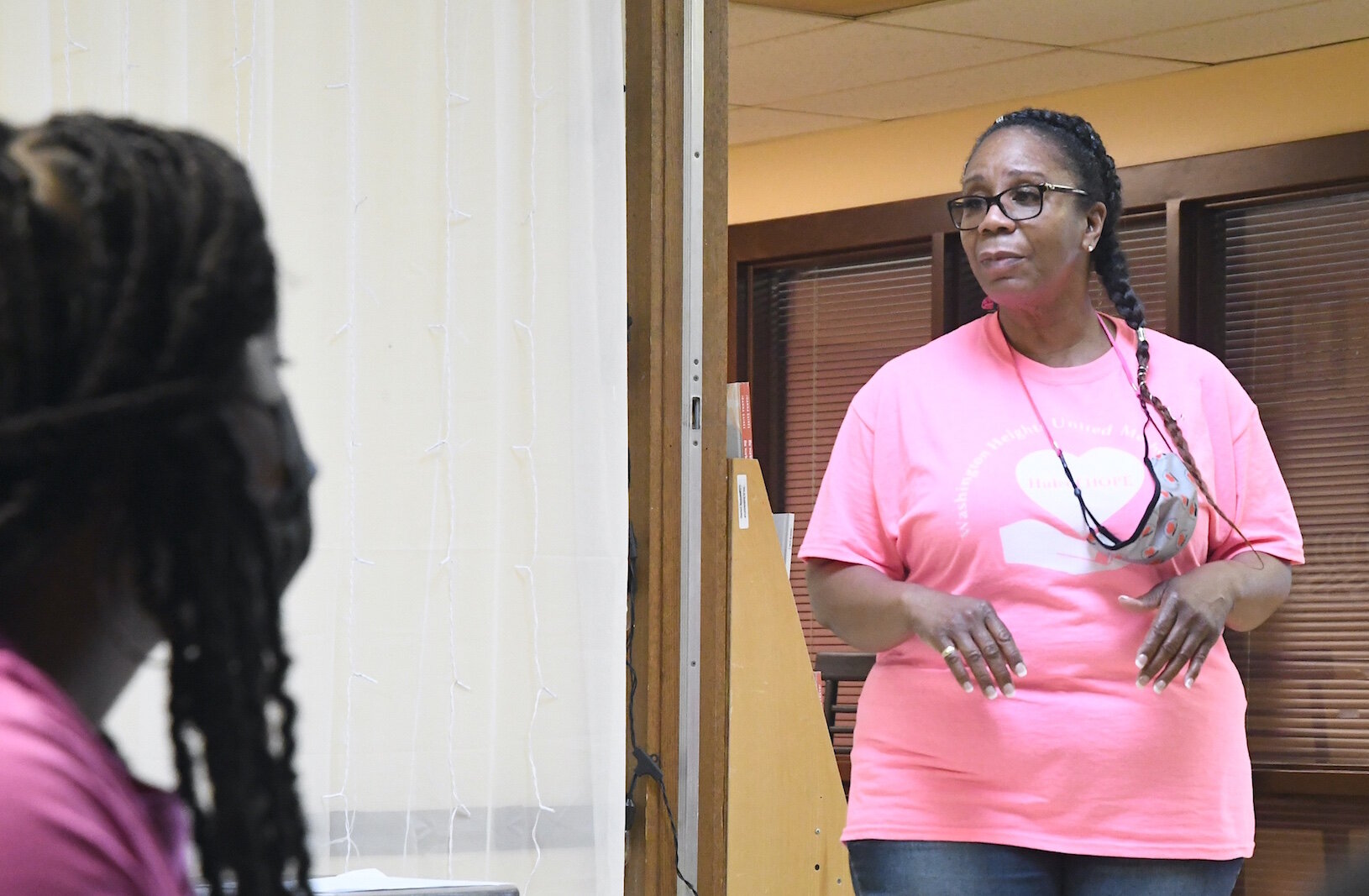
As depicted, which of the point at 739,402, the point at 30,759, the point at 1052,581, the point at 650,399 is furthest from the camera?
the point at 739,402

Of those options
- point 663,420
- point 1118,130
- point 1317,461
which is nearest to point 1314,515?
point 1317,461

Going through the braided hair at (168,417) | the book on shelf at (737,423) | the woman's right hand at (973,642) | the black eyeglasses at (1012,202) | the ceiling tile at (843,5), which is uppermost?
the ceiling tile at (843,5)

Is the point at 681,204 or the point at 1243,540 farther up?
the point at 681,204

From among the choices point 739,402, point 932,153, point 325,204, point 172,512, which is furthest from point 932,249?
point 172,512

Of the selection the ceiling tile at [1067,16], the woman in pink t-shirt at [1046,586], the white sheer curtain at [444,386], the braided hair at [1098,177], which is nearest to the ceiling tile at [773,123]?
the ceiling tile at [1067,16]

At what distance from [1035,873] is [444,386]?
3.54 ft

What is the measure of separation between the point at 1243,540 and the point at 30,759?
1454 mm

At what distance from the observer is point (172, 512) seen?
0.71m

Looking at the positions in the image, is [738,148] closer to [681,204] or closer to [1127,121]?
[1127,121]

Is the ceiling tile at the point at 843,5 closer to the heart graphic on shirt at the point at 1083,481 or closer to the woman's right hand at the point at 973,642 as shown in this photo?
the heart graphic on shirt at the point at 1083,481

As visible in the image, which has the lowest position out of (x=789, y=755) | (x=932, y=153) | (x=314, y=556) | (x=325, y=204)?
(x=789, y=755)

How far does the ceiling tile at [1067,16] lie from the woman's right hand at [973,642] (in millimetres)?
2738

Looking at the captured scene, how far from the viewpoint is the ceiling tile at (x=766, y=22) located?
410 cm

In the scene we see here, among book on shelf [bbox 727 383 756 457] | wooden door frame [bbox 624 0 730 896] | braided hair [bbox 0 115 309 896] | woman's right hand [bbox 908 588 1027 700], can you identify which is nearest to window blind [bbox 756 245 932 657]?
book on shelf [bbox 727 383 756 457]
